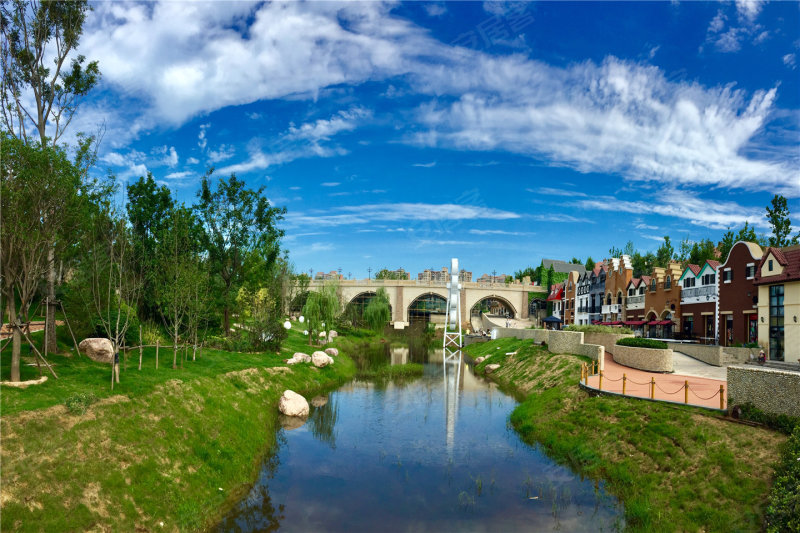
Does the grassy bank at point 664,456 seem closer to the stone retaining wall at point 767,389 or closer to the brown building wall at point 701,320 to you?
the stone retaining wall at point 767,389

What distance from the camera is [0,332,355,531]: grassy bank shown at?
35.4 ft

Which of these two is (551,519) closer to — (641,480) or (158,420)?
(641,480)

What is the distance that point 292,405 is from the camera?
81.5ft

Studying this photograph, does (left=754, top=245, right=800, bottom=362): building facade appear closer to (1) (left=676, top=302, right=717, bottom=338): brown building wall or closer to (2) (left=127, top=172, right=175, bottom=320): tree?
(1) (left=676, top=302, right=717, bottom=338): brown building wall

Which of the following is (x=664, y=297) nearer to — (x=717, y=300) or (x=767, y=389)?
(x=717, y=300)

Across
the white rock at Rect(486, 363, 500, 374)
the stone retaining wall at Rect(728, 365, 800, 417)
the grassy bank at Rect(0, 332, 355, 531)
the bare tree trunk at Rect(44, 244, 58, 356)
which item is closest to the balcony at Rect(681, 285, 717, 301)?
the white rock at Rect(486, 363, 500, 374)

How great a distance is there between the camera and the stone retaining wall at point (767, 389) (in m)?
14.3

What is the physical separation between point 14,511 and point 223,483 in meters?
5.67

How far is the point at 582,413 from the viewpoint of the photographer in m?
20.9

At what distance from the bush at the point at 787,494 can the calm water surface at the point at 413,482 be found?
361cm

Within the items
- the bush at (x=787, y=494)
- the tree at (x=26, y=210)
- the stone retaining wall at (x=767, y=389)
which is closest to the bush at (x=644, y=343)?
the stone retaining wall at (x=767, y=389)

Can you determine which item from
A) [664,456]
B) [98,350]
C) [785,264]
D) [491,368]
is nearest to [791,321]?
[785,264]

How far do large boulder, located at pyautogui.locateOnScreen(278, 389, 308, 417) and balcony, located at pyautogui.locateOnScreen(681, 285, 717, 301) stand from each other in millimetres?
35497

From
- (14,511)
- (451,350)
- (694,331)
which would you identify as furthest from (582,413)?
(451,350)
